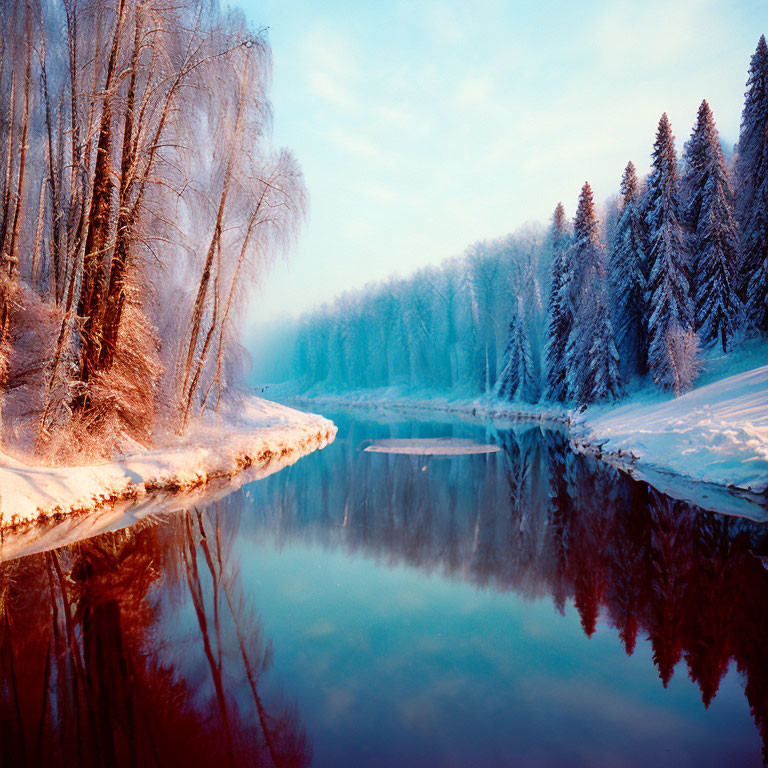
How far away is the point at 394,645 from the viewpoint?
4809mm

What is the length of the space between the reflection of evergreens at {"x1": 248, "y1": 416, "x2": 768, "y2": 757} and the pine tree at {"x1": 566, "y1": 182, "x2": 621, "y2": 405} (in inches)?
506

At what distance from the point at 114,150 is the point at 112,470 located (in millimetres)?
8201

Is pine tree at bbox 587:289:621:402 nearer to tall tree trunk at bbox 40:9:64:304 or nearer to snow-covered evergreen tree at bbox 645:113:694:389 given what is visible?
snow-covered evergreen tree at bbox 645:113:694:389

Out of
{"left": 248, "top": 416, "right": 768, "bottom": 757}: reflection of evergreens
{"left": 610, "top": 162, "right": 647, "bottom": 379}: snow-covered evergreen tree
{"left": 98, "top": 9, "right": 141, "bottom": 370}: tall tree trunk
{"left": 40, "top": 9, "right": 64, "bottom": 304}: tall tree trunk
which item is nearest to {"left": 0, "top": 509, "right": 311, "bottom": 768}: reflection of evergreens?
{"left": 248, "top": 416, "right": 768, "bottom": 757}: reflection of evergreens

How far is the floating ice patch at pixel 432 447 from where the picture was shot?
757 inches

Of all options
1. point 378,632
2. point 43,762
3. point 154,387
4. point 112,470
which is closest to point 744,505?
point 378,632

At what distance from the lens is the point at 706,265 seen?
2430cm

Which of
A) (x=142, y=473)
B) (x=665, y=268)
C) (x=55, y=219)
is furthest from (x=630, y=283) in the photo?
(x=55, y=219)

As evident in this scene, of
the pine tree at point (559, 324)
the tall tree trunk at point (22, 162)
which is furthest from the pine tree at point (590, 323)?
the tall tree trunk at point (22, 162)

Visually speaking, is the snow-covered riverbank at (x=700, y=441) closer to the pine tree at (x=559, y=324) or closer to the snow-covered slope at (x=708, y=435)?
the snow-covered slope at (x=708, y=435)

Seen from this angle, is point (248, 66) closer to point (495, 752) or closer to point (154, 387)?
point (154, 387)

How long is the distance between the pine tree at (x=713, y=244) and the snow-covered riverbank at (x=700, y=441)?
4.91 m

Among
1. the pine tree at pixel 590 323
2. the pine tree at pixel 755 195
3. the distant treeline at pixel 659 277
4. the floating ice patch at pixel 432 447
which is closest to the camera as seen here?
the floating ice patch at pixel 432 447

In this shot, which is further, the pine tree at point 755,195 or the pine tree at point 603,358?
the pine tree at point 603,358
